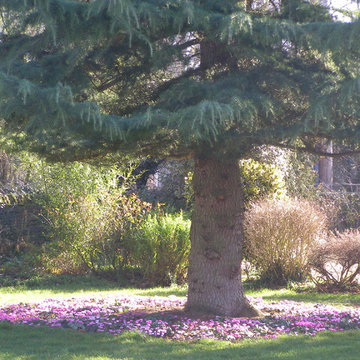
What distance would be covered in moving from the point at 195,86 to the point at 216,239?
2119mm

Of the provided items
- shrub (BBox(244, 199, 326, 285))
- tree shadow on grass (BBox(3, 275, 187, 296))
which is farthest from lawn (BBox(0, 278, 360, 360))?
shrub (BBox(244, 199, 326, 285))

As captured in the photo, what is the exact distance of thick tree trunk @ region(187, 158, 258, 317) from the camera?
6527 mm

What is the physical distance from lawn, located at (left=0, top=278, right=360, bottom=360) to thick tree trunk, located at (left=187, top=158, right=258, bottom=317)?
→ 349mm

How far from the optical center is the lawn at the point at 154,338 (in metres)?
5.20

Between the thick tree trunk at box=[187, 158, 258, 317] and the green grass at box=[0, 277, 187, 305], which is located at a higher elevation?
the thick tree trunk at box=[187, 158, 258, 317]

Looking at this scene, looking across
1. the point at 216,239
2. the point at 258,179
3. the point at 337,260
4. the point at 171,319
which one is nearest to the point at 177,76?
the point at 216,239

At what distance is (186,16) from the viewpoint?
4953mm

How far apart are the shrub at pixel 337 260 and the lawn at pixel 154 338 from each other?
106 cm

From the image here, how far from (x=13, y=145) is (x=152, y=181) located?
10.8 metres

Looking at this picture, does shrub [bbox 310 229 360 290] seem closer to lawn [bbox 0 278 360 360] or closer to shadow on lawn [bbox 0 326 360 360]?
lawn [bbox 0 278 360 360]

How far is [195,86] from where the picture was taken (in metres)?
5.14

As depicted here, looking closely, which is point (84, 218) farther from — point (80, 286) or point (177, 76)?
point (177, 76)

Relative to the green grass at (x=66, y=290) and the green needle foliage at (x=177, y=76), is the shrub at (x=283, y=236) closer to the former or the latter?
the green grass at (x=66, y=290)

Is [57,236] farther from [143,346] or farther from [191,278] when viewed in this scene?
[143,346]
